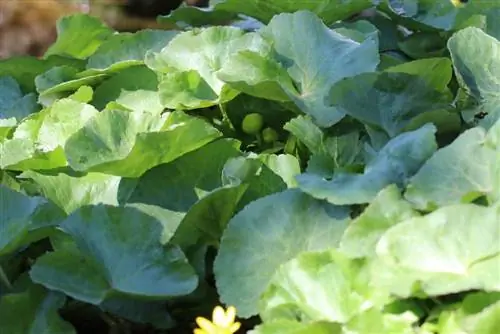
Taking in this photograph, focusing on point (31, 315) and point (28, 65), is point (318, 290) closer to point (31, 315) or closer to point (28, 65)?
point (31, 315)

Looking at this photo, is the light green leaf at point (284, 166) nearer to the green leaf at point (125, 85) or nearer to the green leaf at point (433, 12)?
the green leaf at point (125, 85)

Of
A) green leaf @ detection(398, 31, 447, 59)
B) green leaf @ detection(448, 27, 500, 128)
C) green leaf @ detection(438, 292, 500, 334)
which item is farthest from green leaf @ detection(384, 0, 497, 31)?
green leaf @ detection(438, 292, 500, 334)

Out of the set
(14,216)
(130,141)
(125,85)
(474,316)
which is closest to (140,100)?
(125,85)

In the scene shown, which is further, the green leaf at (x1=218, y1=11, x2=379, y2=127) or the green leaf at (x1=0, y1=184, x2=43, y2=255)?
the green leaf at (x1=218, y1=11, x2=379, y2=127)

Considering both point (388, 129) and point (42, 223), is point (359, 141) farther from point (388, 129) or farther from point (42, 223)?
point (42, 223)

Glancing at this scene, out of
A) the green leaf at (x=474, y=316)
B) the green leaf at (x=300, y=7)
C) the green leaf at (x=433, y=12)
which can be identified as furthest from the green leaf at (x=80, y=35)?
the green leaf at (x=474, y=316)

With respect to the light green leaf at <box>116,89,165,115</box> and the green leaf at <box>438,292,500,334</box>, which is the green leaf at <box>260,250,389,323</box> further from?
the light green leaf at <box>116,89,165,115</box>

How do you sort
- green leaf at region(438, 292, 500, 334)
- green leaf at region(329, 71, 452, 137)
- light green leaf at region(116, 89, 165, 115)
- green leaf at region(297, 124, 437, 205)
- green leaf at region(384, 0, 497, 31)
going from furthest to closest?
green leaf at region(384, 0, 497, 31)
light green leaf at region(116, 89, 165, 115)
green leaf at region(329, 71, 452, 137)
green leaf at region(297, 124, 437, 205)
green leaf at region(438, 292, 500, 334)

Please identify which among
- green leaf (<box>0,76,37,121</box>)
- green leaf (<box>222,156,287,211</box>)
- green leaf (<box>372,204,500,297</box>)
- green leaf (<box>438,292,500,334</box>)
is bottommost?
green leaf (<box>0,76,37,121</box>)
